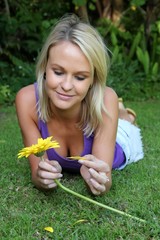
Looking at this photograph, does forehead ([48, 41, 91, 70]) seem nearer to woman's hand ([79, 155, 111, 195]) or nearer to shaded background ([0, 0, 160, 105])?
woman's hand ([79, 155, 111, 195])

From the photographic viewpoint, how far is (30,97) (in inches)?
104

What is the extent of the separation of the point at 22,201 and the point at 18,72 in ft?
13.1

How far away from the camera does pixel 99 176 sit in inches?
85.3

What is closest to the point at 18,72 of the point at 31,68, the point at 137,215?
the point at 31,68

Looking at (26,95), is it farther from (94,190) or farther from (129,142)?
(129,142)

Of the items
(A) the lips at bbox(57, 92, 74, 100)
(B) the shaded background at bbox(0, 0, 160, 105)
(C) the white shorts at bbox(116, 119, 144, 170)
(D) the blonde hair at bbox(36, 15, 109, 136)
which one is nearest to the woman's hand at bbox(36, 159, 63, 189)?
(A) the lips at bbox(57, 92, 74, 100)

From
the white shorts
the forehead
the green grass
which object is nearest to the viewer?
the green grass

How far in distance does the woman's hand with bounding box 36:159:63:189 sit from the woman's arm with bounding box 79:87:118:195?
0.45ft

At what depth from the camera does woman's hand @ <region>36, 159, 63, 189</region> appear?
7.04ft

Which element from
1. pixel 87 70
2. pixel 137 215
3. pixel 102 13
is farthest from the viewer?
pixel 102 13

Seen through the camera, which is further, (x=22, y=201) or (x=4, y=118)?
(x=4, y=118)

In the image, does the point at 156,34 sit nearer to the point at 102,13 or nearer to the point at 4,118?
the point at 102,13

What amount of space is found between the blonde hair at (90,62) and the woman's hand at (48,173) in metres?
0.46

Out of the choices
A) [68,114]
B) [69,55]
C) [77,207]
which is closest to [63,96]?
[69,55]
